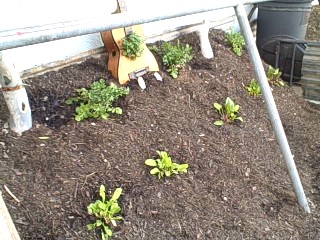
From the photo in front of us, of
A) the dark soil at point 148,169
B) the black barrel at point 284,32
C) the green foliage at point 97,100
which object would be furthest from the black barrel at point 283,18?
the green foliage at point 97,100

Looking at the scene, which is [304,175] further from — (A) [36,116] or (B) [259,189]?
(A) [36,116]

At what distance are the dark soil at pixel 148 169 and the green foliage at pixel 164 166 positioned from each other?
0.11 ft

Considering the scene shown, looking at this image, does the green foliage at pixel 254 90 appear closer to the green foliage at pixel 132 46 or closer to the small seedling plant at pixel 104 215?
the green foliage at pixel 132 46

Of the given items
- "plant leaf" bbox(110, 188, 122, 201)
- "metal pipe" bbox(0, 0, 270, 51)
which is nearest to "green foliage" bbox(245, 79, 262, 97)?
"metal pipe" bbox(0, 0, 270, 51)

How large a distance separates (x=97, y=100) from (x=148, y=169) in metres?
0.52

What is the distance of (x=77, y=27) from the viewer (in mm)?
1048

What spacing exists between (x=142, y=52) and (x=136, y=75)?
187 mm

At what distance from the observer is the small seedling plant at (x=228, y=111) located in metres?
2.32

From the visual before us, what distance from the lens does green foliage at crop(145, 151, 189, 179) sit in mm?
1783

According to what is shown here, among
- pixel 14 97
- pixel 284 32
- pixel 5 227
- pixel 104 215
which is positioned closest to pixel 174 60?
pixel 14 97

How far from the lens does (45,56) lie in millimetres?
2350

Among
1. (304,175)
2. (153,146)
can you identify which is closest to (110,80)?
(153,146)

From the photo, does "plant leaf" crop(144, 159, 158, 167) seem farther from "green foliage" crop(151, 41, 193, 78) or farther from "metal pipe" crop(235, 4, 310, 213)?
"green foliage" crop(151, 41, 193, 78)

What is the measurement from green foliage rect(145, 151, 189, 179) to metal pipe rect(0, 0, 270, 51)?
29.4 inches
